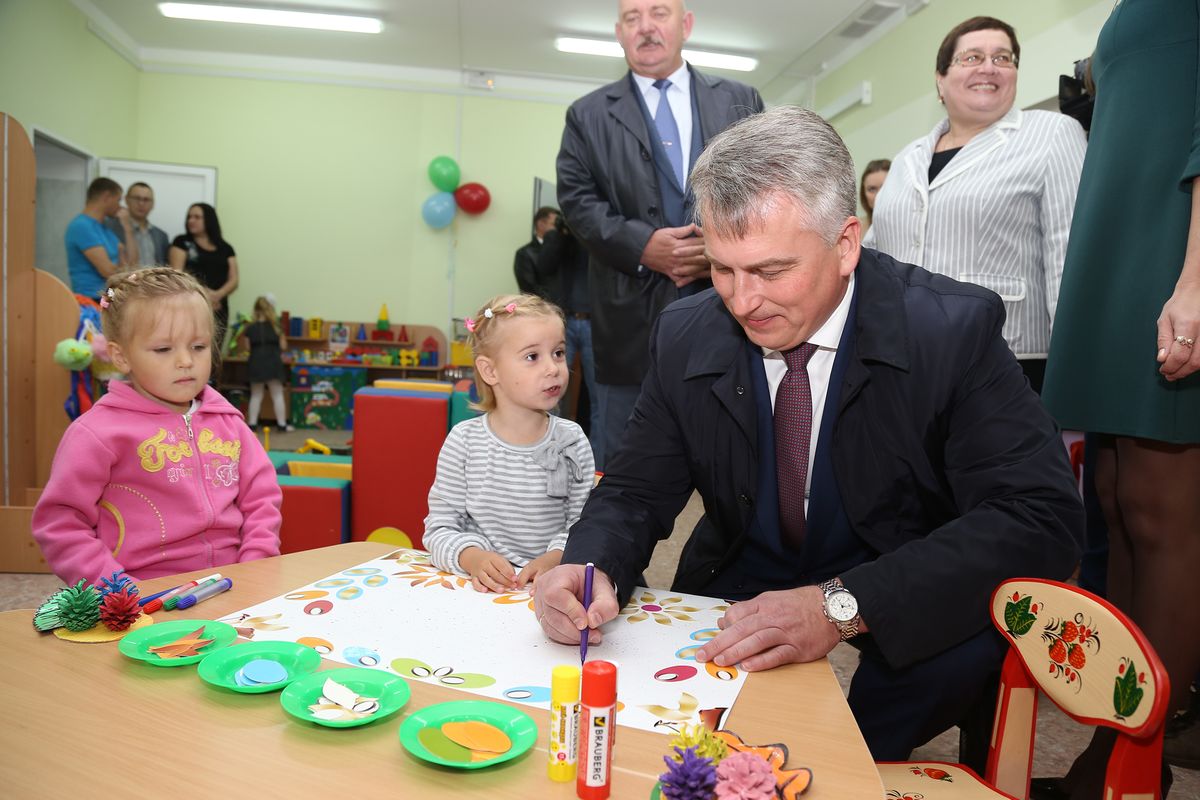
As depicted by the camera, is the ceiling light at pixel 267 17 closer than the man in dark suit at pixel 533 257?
No

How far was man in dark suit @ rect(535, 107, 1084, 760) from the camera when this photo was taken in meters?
1.16

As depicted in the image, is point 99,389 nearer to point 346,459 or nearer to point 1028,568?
point 346,459

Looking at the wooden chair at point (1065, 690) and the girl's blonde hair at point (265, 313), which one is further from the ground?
the girl's blonde hair at point (265, 313)

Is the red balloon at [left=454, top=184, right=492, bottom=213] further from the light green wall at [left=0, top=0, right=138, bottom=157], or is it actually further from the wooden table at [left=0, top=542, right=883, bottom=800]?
the wooden table at [left=0, top=542, right=883, bottom=800]

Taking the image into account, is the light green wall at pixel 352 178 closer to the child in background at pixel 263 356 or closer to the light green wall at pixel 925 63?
the child in background at pixel 263 356

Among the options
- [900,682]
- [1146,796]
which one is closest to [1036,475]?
[900,682]

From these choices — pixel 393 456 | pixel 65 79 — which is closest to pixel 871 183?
pixel 393 456

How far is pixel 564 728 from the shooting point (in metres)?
0.77

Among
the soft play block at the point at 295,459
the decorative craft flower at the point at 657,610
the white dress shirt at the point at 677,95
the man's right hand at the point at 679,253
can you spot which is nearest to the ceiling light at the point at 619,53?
the white dress shirt at the point at 677,95

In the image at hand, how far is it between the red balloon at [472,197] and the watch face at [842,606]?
7.52 m

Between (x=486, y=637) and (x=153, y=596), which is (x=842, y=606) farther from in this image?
(x=153, y=596)

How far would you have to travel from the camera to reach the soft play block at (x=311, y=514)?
8.84 ft

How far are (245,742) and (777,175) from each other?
37.8 inches

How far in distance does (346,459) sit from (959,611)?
2.60 meters
